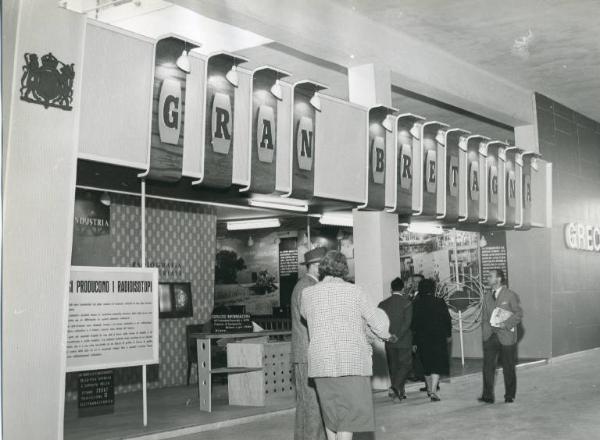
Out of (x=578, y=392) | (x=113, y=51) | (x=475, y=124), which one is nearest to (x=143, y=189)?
(x=113, y=51)

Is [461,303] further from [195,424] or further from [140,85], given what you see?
[140,85]

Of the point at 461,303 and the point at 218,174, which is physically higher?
the point at 218,174

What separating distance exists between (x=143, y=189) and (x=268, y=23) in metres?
2.47

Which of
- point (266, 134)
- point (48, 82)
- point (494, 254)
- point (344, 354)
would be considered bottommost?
point (344, 354)

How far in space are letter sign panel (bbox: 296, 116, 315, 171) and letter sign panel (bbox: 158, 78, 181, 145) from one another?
1880 millimetres

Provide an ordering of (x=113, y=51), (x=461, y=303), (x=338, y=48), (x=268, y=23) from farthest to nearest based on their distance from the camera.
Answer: (x=461, y=303) → (x=338, y=48) → (x=268, y=23) → (x=113, y=51)

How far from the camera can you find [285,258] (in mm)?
15039

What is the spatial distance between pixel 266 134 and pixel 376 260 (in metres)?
2.78

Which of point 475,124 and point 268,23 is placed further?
point 475,124

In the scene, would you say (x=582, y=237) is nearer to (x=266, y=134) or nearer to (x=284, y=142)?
(x=284, y=142)

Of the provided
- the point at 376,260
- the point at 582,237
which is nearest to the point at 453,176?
the point at 376,260

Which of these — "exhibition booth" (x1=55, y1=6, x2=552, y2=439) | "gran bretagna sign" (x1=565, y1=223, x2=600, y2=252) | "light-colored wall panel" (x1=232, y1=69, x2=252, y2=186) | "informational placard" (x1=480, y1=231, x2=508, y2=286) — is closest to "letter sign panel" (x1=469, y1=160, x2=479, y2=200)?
"exhibition booth" (x1=55, y1=6, x2=552, y2=439)

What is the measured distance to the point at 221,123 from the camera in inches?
320

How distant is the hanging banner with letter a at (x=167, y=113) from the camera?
24.6 ft
